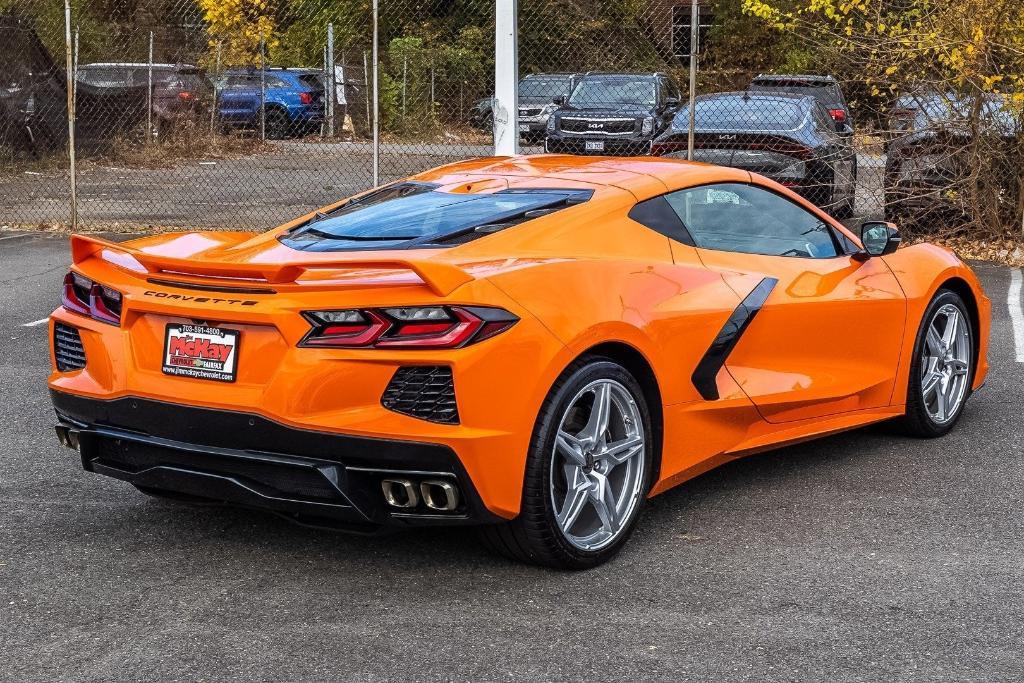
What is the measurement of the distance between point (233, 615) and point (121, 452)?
0.71 m

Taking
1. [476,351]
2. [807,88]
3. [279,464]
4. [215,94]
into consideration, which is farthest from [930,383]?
[215,94]

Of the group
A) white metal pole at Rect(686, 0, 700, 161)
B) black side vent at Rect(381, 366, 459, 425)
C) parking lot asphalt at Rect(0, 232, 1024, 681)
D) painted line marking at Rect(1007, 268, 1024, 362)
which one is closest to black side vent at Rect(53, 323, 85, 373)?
parking lot asphalt at Rect(0, 232, 1024, 681)

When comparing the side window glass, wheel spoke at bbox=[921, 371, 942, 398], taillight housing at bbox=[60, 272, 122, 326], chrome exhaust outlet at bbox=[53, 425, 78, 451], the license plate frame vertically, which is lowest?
wheel spoke at bbox=[921, 371, 942, 398]

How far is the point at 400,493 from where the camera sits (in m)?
4.02

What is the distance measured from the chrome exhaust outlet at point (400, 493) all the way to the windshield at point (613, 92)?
1030 centimetres

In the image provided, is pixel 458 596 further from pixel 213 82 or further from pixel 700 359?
pixel 213 82

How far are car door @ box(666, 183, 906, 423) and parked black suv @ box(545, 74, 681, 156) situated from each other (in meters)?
8.01

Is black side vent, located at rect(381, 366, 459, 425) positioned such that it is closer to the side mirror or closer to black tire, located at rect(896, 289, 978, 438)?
the side mirror

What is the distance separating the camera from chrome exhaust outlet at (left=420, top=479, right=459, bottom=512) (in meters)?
3.97

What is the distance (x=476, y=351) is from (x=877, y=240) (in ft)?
8.46

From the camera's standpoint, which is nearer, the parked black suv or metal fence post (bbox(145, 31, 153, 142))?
the parked black suv

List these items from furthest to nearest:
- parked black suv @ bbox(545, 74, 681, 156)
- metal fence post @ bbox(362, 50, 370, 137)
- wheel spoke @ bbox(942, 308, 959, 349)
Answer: metal fence post @ bbox(362, 50, 370, 137)
parked black suv @ bbox(545, 74, 681, 156)
wheel spoke @ bbox(942, 308, 959, 349)

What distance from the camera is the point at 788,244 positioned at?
555cm

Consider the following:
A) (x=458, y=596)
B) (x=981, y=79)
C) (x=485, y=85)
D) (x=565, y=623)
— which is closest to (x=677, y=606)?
(x=565, y=623)
